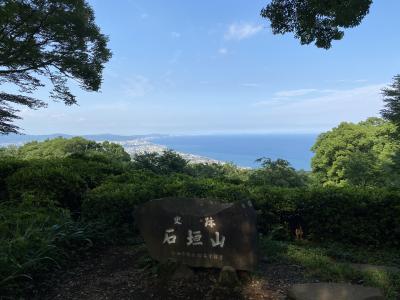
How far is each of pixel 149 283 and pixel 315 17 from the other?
4863mm

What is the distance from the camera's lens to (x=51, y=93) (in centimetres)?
1120

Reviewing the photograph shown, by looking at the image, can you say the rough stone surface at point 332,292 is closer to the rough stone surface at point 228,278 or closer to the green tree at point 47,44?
the rough stone surface at point 228,278

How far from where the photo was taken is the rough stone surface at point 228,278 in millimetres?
3463

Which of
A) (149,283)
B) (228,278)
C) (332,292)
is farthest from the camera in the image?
(149,283)

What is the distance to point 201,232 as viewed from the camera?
3.67m

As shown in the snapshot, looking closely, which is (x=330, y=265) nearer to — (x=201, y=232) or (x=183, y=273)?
(x=201, y=232)

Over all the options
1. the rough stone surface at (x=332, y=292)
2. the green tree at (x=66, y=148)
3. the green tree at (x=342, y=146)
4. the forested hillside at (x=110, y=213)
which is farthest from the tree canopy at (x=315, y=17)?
the green tree at (x=342, y=146)

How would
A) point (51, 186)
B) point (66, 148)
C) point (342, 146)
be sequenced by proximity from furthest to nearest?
point (342, 146) → point (66, 148) → point (51, 186)

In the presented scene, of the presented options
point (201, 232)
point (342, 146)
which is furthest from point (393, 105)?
point (342, 146)

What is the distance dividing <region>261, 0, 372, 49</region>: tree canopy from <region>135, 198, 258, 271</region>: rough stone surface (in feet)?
10.8

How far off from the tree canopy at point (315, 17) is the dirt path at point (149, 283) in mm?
3597

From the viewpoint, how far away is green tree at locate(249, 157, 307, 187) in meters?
9.57

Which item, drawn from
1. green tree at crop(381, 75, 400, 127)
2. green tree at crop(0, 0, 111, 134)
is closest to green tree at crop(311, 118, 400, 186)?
green tree at crop(381, 75, 400, 127)

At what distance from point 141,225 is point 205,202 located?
709 millimetres
